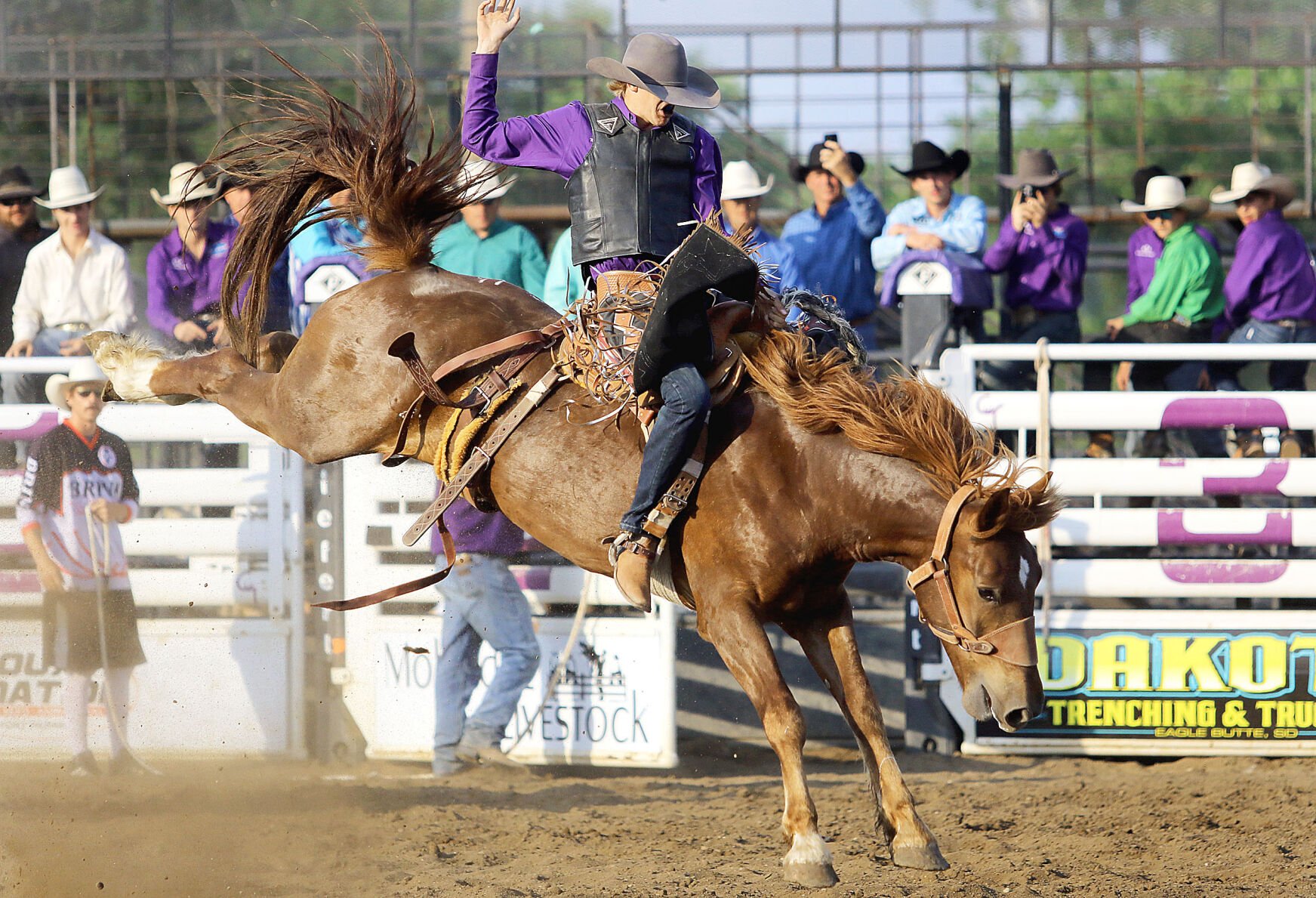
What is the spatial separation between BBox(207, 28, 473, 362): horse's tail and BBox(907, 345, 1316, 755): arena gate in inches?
109

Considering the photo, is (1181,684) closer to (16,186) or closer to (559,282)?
(559,282)

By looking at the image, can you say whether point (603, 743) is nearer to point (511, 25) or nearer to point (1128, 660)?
point (1128, 660)

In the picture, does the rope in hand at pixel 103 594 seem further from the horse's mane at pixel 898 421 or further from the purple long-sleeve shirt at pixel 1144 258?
the purple long-sleeve shirt at pixel 1144 258

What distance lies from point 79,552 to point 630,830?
2.77 meters

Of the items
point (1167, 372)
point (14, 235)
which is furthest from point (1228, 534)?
point (14, 235)

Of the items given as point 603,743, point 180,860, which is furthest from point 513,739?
point 180,860

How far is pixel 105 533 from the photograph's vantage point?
19.7 ft

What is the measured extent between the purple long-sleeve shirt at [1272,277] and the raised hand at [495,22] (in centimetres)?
473

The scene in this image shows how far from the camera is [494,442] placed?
4.50m

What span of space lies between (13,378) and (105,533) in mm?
1234

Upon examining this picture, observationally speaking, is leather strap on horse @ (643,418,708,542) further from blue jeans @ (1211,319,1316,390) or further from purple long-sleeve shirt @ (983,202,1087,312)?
blue jeans @ (1211,319,1316,390)

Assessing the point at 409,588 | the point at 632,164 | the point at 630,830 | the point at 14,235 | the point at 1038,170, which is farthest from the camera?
the point at 1038,170

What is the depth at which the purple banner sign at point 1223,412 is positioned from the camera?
6.32 m

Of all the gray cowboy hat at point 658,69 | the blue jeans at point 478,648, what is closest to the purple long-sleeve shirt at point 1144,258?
the blue jeans at point 478,648
